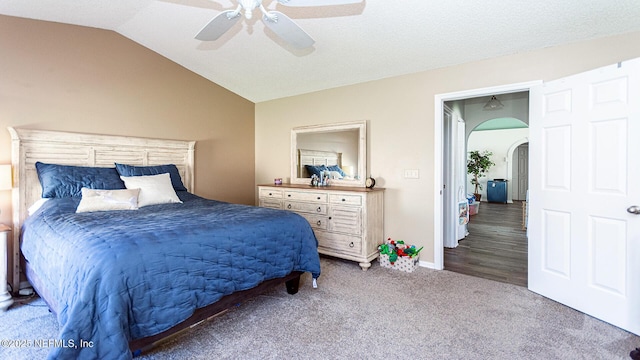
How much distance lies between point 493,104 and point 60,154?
593 centimetres

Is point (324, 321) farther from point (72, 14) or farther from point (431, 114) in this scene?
point (72, 14)

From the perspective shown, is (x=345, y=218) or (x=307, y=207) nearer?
(x=345, y=218)

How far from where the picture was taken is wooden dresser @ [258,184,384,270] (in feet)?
11.6

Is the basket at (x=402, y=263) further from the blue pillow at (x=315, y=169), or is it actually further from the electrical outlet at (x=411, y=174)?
the blue pillow at (x=315, y=169)

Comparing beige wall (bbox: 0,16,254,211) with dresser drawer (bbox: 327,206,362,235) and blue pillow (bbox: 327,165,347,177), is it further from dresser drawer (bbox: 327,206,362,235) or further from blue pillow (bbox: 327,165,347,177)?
dresser drawer (bbox: 327,206,362,235)

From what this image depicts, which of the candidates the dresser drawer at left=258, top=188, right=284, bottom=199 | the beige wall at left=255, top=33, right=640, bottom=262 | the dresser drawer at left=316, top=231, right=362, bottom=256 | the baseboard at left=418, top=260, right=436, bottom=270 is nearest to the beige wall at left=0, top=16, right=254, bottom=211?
the dresser drawer at left=258, top=188, right=284, bottom=199

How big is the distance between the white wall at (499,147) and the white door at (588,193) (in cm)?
843

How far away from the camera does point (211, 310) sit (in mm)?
2088

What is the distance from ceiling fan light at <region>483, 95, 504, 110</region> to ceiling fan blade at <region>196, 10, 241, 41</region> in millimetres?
4285

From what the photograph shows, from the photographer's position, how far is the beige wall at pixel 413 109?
2883 millimetres

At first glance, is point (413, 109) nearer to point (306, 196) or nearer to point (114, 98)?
point (306, 196)

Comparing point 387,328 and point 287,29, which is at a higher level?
point 287,29

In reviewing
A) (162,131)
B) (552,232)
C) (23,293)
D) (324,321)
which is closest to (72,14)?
(162,131)

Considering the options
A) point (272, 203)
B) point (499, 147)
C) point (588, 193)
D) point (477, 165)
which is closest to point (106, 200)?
point (272, 203)
